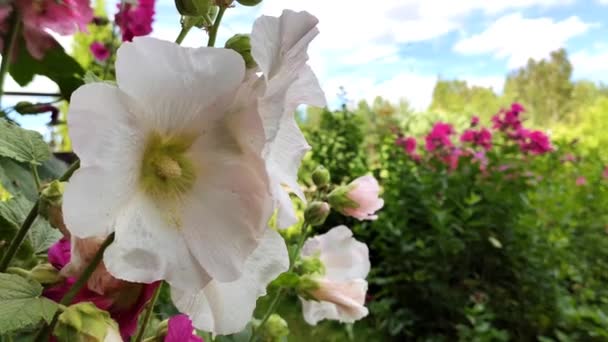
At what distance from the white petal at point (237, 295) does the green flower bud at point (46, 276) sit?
0.23 feet

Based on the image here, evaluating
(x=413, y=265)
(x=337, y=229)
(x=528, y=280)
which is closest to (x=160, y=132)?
(x=337, y=229)

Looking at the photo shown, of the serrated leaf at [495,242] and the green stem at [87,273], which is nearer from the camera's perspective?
the green stem at [87,273]

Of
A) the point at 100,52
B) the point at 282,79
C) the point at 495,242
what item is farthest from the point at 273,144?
the point at 495,242

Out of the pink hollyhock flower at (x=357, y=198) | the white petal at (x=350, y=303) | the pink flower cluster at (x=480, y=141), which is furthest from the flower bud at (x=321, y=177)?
the pink flower cluster at (x=480, y=141)

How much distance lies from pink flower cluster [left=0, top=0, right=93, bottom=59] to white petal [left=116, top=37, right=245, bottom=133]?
0.65ft

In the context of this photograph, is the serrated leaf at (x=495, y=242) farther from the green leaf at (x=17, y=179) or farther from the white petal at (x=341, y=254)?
the green leaf at (x=17, y=179)

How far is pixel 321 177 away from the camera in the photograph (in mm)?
622

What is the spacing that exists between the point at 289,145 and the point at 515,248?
212cm

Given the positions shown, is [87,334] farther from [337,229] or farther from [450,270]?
[450,270]

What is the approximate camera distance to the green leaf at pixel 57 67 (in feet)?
1.56

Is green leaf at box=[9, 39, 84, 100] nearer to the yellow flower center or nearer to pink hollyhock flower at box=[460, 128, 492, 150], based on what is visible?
the yellow flower center

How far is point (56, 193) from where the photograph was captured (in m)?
0.25

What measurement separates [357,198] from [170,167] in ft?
1.28

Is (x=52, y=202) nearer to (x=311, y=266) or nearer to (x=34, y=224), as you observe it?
(x=34, y=224)
